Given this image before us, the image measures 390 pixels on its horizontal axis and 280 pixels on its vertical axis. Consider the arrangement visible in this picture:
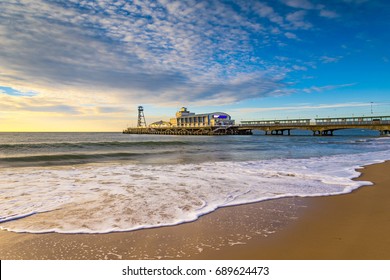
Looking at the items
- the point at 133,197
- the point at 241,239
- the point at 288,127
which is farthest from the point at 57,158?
the point at 288,127

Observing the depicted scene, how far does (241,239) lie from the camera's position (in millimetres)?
3566

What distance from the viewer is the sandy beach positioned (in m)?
3.15

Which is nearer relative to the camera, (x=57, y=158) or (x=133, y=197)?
(x=133, y=197)

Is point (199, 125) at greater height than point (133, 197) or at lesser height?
greater

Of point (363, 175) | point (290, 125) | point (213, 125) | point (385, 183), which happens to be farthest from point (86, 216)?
point (213, 125)

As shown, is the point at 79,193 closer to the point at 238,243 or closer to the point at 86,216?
the point at 86,216

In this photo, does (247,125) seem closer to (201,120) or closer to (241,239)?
(201,120)

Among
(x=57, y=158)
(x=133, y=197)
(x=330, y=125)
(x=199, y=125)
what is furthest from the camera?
(x=199, y=125)

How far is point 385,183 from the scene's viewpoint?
7566mm

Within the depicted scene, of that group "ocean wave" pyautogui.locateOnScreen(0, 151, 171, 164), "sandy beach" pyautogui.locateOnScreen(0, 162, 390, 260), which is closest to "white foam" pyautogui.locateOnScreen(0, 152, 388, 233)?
"sandy beach" pyautogui.locateOnScreen(0, 162, 390, 260)

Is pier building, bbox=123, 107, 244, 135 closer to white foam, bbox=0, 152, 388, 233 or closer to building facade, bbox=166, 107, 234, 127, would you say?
building facade, bbox=166, 107, 234, 127

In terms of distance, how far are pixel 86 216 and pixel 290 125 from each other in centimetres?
6689

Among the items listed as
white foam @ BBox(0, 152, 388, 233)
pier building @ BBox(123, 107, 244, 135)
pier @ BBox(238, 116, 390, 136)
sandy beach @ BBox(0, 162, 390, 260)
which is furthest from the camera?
pier building @ BBox(123, 107, 244, 135)

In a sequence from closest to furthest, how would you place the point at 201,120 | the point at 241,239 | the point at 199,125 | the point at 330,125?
the point at 241,239, the point at 330,125, the point at 199,125, the point at 201,120
